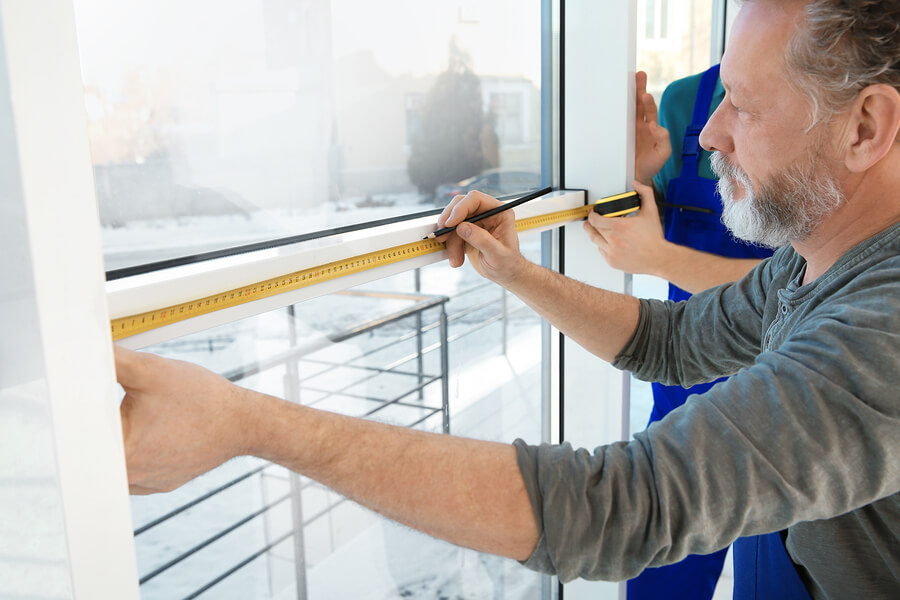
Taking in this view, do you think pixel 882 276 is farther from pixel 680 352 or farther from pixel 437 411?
pixel 437 411

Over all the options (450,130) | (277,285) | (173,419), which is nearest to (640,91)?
(450,130)

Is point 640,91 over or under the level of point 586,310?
over

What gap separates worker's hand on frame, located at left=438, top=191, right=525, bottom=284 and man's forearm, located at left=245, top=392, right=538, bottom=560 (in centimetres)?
47

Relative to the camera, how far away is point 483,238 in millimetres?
1152

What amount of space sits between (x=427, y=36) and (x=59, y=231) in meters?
0.94

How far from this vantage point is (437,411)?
1.68 m

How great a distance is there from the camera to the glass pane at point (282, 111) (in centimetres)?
84

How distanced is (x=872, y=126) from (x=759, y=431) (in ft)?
1.49

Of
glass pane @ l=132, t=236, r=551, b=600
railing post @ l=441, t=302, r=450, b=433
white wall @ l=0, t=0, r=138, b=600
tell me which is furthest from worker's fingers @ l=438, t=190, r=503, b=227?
white wall @ l=0, t=0, r=138, b=600

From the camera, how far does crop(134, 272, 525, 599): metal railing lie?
1260 millimetres

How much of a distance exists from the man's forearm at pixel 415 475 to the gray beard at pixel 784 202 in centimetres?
57

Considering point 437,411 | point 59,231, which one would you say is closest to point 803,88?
point 59,231

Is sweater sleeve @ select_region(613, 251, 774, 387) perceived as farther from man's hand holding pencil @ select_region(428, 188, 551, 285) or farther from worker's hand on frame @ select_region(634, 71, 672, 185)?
worker's hand on frame @ select_region(634, 71, 672, 185)

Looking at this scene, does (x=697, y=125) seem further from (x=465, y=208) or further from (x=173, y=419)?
(x=173, y=419)
